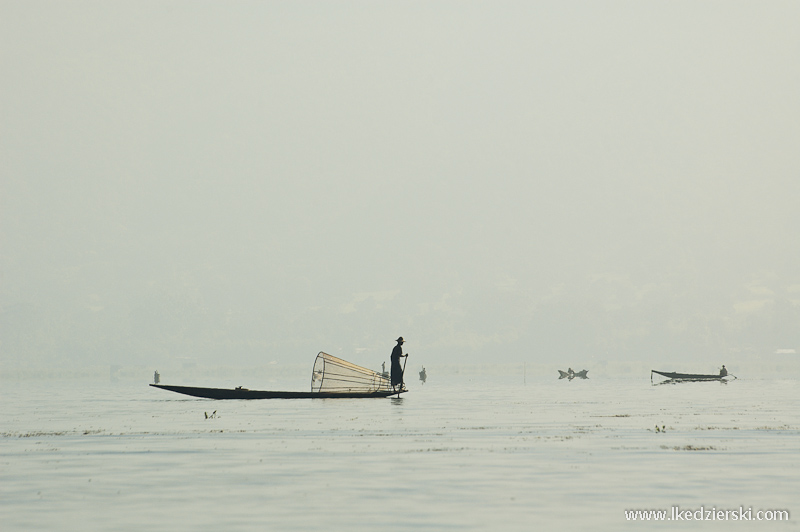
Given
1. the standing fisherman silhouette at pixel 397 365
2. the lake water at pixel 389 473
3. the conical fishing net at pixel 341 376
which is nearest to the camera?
the lake water at pixel 389 473

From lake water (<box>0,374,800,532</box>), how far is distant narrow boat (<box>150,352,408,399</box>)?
449 inches

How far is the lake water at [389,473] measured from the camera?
1562 cm

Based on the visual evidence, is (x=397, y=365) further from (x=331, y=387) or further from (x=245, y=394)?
(x=245, y=394)

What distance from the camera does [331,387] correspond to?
5197 centimetres

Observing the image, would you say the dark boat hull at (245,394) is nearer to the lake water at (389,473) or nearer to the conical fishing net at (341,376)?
the conical fishing net at (341,376)

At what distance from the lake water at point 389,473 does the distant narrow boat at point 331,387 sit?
11.4 meters

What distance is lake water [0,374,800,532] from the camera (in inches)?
615

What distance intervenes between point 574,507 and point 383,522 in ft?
11.8

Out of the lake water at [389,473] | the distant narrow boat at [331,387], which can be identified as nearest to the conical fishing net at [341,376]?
the distant narrow boat at [331,387]

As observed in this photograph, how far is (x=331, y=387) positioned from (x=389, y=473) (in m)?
31.1

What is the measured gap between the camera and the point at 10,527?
14828 mm

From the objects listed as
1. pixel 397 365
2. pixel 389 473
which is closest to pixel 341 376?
pixel 397 365

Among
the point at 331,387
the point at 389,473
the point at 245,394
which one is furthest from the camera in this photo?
the point at 331,387

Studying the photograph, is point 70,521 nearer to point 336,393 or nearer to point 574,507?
point 574,507
